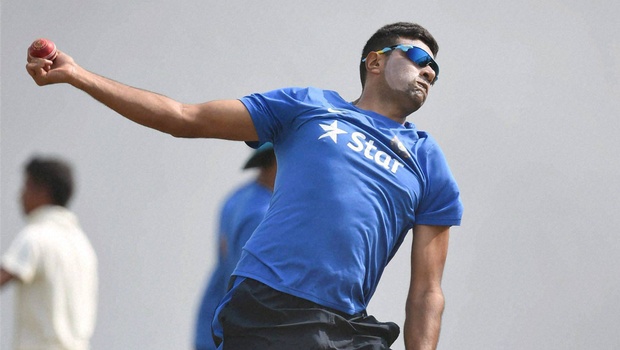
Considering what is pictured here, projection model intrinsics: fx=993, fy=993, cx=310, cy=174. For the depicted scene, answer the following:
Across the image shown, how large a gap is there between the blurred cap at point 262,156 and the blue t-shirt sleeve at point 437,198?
1.35 metres

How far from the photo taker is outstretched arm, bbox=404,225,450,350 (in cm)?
296

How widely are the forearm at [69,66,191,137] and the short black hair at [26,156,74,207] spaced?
A: 5.32ft

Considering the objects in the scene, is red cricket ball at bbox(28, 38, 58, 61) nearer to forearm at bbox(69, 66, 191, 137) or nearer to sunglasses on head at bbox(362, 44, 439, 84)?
forearm at bbox(69, 66, 191, 137)

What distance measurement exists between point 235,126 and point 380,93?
557 mm

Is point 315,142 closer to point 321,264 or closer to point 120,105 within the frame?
point 321,264

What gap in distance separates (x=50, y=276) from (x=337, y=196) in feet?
5.61

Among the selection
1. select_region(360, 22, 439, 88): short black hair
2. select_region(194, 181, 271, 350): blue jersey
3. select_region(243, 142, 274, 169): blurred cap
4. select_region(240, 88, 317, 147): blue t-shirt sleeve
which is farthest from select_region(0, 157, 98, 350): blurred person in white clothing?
select_region(360, 22, 439, 88): short black hair

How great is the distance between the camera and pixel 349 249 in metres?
2.72

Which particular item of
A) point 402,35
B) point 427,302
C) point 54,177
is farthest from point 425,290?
point 54,177

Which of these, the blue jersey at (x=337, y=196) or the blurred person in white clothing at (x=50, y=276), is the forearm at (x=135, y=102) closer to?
the blue jersey at (x=337, y=196)

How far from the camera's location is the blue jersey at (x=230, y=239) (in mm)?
4059

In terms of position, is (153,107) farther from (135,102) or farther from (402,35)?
(402,35)

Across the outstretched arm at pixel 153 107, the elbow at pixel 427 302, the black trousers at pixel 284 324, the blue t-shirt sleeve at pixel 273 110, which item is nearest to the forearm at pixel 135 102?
the outstretched arm at pixel 153 107

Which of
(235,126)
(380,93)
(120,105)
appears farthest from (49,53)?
(380,93)
